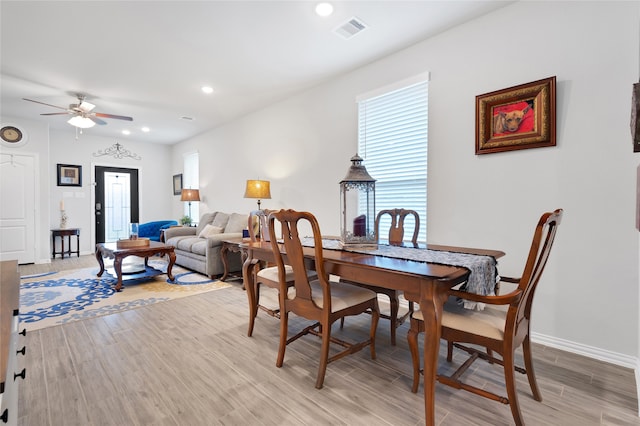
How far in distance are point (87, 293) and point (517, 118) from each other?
5.00 m

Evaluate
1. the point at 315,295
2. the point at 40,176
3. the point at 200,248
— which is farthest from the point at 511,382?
the point at 40,176

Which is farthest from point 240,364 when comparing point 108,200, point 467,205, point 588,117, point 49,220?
point 108,200

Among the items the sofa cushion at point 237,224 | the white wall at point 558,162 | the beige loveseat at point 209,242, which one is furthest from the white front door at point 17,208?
the white wall at point 558,162

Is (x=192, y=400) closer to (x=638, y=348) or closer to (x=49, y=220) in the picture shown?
(x=638, y=348)

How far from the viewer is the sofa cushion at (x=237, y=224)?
193 inches

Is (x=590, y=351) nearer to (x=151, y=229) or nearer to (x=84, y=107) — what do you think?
(x=84, y=107)

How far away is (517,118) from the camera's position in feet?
8.08

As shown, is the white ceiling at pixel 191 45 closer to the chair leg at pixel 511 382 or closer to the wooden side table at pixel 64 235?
the wooden side table at pixel 64 235

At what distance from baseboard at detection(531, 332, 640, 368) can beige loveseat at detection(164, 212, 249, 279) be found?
3725mm

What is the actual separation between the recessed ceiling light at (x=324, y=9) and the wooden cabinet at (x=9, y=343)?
106 inches

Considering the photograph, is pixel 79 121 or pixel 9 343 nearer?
pixel 9 343

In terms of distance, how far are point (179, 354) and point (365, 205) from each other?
1765 mm

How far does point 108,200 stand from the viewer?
7.01 meters

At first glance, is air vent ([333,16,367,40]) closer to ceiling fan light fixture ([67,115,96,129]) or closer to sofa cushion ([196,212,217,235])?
ceiling fan light fixture ([67,115,96,129])
